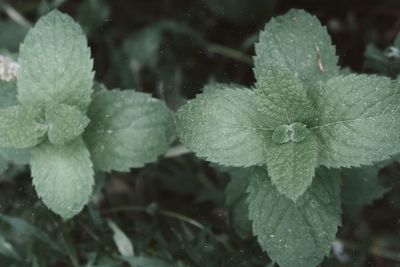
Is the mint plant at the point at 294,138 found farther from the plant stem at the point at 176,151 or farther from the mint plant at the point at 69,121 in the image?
the plant stem at the point at 176,151

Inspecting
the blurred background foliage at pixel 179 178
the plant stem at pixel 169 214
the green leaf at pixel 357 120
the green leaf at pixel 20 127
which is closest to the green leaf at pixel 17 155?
the blurred background foliage at pixel 179 178

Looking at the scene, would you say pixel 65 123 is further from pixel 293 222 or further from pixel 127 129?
pixel 293 222

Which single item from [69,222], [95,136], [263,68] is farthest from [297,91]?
[69,222]

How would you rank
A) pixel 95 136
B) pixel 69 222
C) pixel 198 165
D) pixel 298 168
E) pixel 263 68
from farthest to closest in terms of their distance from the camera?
pixel 198 165, pixel 69 222, pixel 95 136, pixel 263 68, pixel 298 168

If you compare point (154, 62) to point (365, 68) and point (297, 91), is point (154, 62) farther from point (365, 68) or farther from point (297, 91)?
point (297, 91)

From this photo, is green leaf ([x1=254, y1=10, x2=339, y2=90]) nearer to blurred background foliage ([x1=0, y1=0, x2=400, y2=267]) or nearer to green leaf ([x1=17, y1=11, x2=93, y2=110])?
blurred background foliage ([x1=0, y1=0, x2=400, y2=267])

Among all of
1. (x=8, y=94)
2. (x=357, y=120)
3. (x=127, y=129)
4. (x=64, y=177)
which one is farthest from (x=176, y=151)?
(x=357, y=120)
